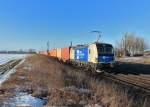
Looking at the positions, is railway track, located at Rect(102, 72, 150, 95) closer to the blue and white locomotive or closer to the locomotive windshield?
the blue and white locomotive

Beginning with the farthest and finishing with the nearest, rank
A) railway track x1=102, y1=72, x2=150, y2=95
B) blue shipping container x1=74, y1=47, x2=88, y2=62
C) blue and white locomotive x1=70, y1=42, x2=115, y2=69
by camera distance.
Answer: blue shipping container x1=74, y1=47, x2=88, y2=62
blue and white locomotive x1=70, y1=42, x2=115, y2=69
railway track x1=102, y1=72, x2=150, y2=95

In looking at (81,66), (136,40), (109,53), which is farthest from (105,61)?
(136,40)

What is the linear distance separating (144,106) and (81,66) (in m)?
26.7

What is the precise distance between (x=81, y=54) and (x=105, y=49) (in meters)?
6.52

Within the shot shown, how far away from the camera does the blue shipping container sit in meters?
35.4

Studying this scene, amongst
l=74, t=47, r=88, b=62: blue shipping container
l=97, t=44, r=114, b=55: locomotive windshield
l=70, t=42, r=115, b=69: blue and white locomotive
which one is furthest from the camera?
l=74, t=47, r=88, b=62: blue shipping container

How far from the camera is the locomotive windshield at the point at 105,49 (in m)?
31.2

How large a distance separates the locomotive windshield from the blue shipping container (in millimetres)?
3707

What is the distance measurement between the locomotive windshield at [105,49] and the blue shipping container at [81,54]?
3.71 metres

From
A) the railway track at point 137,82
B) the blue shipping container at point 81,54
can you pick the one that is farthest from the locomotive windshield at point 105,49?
the railway track at point 137,82

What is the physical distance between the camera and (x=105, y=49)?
3169cm

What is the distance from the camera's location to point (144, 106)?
1151cm

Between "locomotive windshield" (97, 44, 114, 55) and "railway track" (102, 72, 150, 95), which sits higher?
"locomotive windshield" (97, 44, 114, 55)

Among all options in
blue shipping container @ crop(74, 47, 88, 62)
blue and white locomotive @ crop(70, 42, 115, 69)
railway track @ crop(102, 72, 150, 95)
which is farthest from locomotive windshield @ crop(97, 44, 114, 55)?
railway track @ crop(102, 72, 150, 95)
